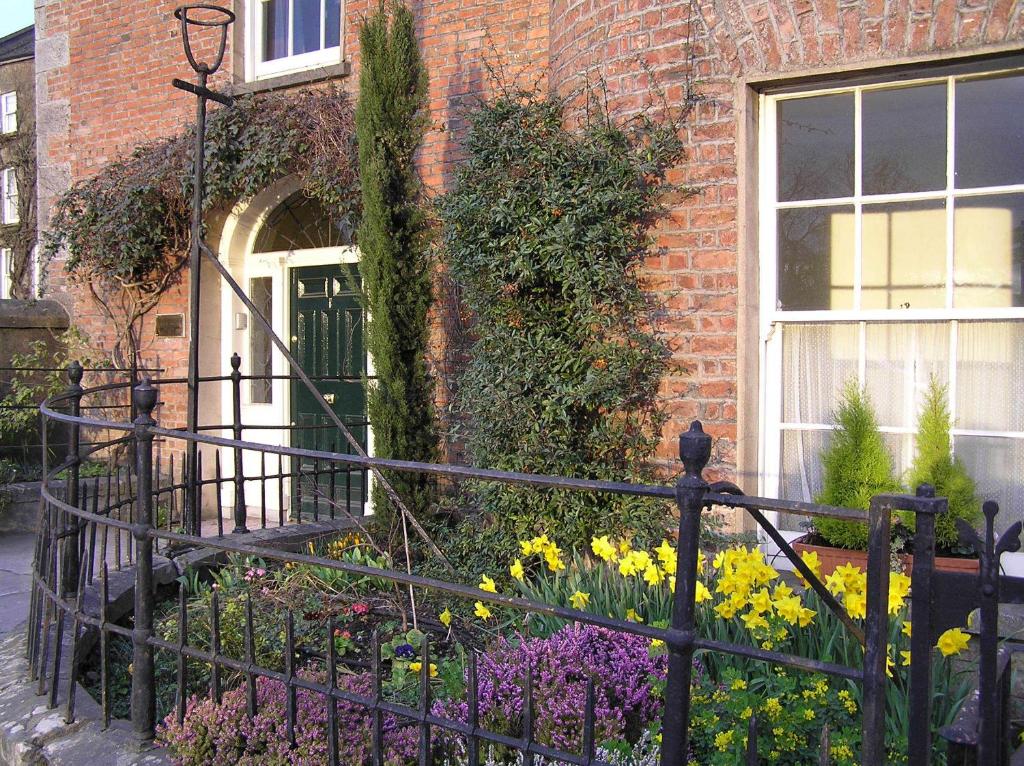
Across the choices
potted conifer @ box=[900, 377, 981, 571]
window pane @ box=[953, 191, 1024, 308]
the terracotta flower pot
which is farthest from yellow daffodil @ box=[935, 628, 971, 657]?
window pane @ box=[953, 191, 1024, 308]

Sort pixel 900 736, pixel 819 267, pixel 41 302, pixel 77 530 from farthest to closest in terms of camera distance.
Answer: pixel 41 302 < pixel 819 267 < pixel 77 530 < pixel 900 736

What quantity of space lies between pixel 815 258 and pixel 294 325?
4830 millimetres

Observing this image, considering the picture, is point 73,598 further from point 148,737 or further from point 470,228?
point 470,228

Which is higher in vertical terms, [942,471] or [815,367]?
[815,367]

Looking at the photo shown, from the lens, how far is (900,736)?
230 centimetres

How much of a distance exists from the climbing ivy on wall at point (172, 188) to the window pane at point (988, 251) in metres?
4.02

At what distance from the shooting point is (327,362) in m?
7.49

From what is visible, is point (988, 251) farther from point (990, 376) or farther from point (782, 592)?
point (782, 592)

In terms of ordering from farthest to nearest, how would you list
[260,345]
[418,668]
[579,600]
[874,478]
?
[260,345] < [874,478] < [418,668] < [579,600]

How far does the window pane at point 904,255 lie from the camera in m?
4.04

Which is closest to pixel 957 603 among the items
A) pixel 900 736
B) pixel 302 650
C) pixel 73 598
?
pixel 900 736

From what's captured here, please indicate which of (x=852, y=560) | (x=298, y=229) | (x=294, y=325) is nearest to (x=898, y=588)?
(x=852, y=560)

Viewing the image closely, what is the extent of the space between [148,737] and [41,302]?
6.92 m

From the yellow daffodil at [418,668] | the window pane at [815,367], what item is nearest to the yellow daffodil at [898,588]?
the yellow daffodil at [418,668]
